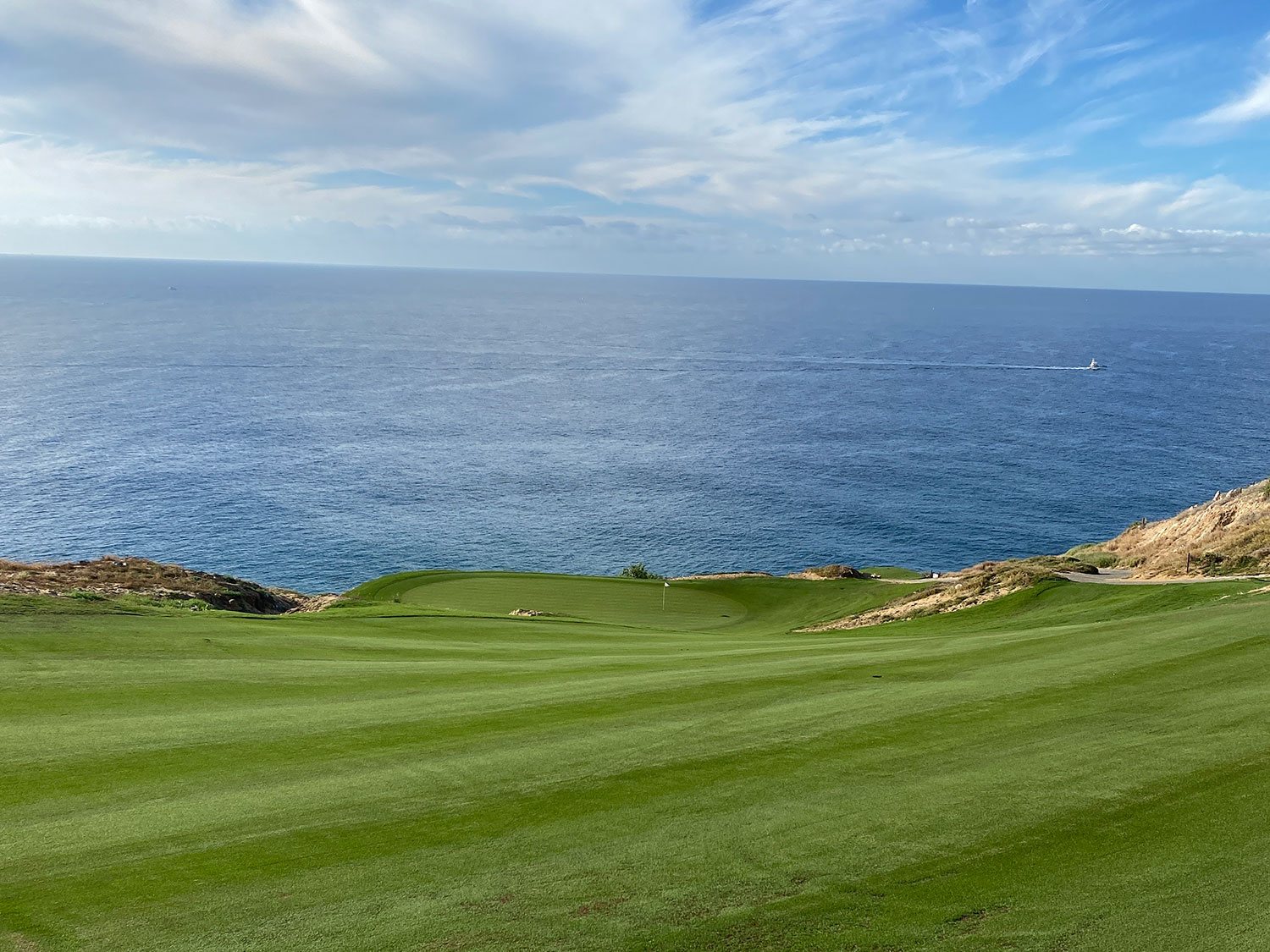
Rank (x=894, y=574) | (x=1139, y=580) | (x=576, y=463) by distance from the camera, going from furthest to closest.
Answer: (x=576, y=463)
(x=894, y=574)
(x=1139, y=580)

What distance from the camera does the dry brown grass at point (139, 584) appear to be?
3127 cm

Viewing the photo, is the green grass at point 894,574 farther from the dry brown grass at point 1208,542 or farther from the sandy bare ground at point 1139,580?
the sandy bare ground at point 1139,580

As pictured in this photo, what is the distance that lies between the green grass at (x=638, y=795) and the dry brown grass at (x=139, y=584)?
29.9 feet

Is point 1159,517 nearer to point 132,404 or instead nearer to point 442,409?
point 442,409

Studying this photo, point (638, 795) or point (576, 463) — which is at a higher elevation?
point (638, 795)

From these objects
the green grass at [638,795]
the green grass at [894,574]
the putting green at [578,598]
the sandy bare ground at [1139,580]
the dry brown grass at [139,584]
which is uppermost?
the green grass at [638,795]

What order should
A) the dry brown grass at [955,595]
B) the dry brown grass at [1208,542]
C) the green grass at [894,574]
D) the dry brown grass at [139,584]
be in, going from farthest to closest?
the green grass at [894,574] < the dry brown grass at [955,595] < the dry brown grass at [1208,542] < the dry brown grass at [139,584]

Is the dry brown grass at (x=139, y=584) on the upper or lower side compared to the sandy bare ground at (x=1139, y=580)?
lower

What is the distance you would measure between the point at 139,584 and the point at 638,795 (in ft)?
100

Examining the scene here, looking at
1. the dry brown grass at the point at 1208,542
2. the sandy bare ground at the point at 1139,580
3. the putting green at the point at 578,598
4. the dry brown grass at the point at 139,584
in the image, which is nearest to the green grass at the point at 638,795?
the sandy bare ground at the point at 1139,580

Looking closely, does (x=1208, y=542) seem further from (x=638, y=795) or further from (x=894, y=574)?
(x=638, y=795)

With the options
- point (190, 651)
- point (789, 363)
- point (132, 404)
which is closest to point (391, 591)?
point (190, 651)

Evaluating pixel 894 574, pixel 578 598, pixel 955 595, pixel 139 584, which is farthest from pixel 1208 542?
pixel 139 584

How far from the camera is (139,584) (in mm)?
35875
